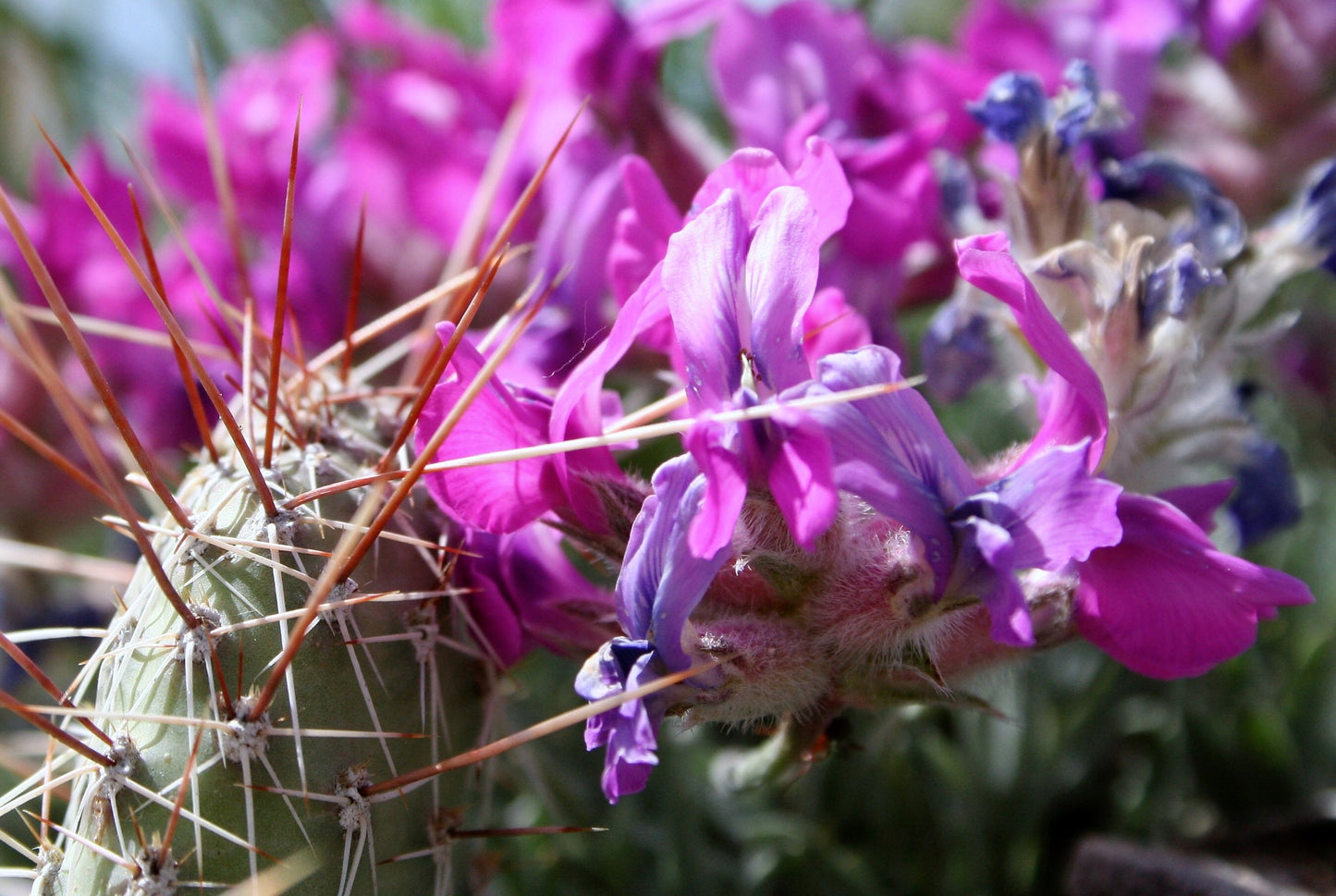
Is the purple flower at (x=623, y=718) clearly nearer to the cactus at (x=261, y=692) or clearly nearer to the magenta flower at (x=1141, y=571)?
the cactus at (x=261, y=692)

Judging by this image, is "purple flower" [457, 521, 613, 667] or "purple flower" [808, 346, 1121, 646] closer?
"purple flower" [808, 346, 1121, 646]

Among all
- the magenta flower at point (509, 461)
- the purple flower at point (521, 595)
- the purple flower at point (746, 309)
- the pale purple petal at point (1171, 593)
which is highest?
the purple flower at point (746, 309)

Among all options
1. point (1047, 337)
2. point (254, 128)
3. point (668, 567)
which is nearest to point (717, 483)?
point (668, 567)

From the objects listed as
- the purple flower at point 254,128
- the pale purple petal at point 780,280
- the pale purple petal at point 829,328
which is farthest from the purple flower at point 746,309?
the purple flower at point 254,128

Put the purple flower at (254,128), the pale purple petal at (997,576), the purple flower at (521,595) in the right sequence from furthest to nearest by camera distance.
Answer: the purple flower at (254,128), the purple flower at (521,595), the pale purple petal at (997,576)

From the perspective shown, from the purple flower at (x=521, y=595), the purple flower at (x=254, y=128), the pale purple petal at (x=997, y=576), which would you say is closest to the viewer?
the pale purple petal at (x=997, y=576)

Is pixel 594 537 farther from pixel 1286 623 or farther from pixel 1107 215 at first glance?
pixel 1286 623

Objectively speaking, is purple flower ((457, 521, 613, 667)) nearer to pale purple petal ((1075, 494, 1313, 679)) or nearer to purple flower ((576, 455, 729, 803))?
purple flower ((576, 455, 729, 803))

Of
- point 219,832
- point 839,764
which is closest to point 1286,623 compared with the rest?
point 839,764

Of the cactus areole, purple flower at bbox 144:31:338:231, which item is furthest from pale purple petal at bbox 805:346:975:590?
purple flower at bbox 144:31:338:231
